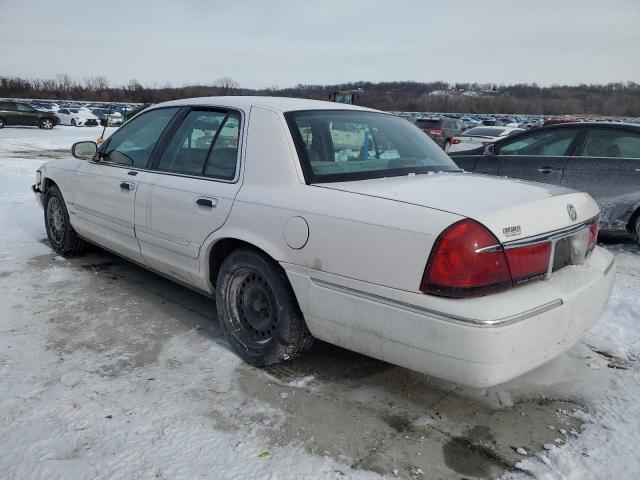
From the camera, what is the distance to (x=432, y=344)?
7.23 feet

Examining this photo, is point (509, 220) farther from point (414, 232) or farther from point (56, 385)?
point (56, 385)

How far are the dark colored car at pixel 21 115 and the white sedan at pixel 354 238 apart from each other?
2759cm

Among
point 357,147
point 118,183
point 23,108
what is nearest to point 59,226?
point 118,183

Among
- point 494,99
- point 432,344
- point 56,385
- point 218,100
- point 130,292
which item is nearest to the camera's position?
point 432,344

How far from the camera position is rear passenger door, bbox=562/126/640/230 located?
5.63 metres

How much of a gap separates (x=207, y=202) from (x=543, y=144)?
4721 millimetres

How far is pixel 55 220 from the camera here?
203 inches

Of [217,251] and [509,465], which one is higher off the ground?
[217,251]

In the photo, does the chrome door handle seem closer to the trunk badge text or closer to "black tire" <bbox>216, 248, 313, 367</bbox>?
"black tire" <bbox>216, 248, 313, 367</bbox>

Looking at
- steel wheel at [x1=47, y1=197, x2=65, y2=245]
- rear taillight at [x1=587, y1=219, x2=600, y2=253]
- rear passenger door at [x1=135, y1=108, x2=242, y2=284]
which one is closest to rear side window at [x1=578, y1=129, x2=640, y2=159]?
rear taillight at [x1=587, y1=219, x2=600, y2=253]

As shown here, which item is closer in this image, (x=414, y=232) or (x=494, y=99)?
(x=414, y=232)

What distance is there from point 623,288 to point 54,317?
4.41 meters

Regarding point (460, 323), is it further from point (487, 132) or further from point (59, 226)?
point (487, 132)

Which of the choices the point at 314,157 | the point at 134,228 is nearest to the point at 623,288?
the point at 314,157
